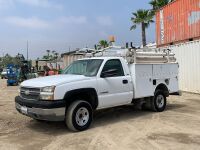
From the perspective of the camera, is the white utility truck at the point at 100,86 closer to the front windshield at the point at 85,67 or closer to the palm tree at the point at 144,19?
the front windshield at the point at 85,67

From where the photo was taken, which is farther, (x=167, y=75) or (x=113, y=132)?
(x=167, y=75)

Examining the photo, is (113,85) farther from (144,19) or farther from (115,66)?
(144,19)

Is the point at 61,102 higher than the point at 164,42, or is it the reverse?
the point at 164,42

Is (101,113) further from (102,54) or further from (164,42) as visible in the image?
(164,42)

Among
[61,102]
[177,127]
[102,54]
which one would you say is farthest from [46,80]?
[177,127]

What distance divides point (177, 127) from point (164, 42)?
13.2 meters

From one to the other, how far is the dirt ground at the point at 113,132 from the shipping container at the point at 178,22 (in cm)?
756

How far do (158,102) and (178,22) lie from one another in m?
9.39

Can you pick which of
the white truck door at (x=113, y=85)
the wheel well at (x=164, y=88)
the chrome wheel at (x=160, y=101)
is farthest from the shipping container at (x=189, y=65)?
the white truck door at (x=113, y=85)

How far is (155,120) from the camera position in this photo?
9062mm

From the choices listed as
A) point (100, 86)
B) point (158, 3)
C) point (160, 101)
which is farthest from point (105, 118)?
point (158, 3)

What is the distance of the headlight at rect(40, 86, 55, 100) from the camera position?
7383 millimetres

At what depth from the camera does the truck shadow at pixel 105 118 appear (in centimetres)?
812

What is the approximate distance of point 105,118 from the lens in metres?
9.48
